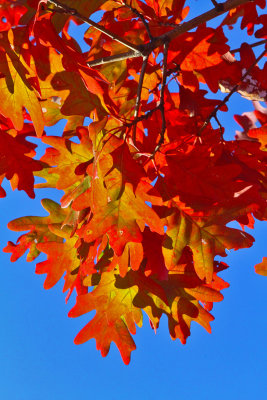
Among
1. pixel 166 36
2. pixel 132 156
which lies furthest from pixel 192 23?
pixel 132 156

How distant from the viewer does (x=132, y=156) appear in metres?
1.60

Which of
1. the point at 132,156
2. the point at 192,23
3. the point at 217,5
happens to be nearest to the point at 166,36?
the point at 192,23

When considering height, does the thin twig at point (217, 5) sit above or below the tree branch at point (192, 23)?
above

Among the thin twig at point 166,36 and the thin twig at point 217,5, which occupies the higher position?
the thin twig at point 217,5

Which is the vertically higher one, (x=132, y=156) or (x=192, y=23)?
(x=192, y=23)

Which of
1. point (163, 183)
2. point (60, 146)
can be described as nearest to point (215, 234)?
point (163, 183)

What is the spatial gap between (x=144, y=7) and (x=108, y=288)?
1195 millimetres

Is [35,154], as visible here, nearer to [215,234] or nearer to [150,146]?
[150,146]

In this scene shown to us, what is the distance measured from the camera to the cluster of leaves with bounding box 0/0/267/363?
1542 mm

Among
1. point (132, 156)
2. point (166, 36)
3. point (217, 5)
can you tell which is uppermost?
point (217, 5)

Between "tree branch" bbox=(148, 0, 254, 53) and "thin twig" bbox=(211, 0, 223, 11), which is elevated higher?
"thin twig" bbox=(211, 0, 223, 11)

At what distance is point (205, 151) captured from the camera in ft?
5.76

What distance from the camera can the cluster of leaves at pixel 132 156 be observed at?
1.54 meters

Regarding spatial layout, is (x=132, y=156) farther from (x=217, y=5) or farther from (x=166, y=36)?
(x=217, y=5)
